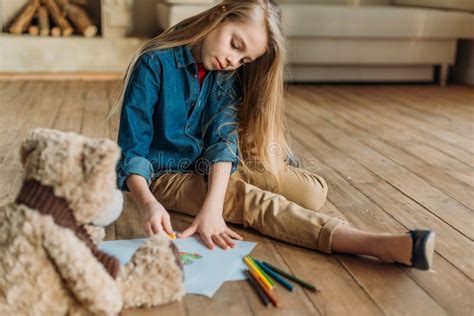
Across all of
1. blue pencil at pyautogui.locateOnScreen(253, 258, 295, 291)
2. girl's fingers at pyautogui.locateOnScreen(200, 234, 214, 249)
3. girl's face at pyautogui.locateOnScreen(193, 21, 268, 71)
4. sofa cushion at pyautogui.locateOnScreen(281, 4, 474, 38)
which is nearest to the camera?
blue pencil at pyautogui.locateOnScreen(253, 258, 295, 291)

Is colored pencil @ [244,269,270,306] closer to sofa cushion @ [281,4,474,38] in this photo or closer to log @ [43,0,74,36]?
sofa cushion @ [281,4,474,38]

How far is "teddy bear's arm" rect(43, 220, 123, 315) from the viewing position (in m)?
0.82

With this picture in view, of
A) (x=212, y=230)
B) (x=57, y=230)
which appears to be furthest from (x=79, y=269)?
(x=212, y=230)

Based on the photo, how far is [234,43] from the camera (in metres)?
1.28

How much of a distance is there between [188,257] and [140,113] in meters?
0.37

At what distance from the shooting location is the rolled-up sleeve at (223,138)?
52.5 inches

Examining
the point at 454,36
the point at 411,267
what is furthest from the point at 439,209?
the point at 454,36

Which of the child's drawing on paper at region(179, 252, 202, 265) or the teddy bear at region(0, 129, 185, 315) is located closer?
the teddy bear at region(0, 129, 185, 315)

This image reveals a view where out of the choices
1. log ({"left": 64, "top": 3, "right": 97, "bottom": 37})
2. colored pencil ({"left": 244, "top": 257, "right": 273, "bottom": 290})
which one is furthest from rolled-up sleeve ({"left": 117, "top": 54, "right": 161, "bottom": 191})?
log ({"left": 64, "top": 3, "right": 97, "bottom": 37})

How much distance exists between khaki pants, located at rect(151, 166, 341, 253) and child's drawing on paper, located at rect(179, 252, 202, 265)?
0.21m

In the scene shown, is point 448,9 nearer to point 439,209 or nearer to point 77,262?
point 439,209

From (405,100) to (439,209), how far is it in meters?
1.69

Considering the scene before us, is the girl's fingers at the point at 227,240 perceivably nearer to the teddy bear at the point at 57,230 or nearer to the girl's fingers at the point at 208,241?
the girl's fingers at the point at 208,241

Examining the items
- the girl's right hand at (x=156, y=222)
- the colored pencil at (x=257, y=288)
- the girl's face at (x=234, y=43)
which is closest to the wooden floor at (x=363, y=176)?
the colored pencil at (x=257, y=288)
